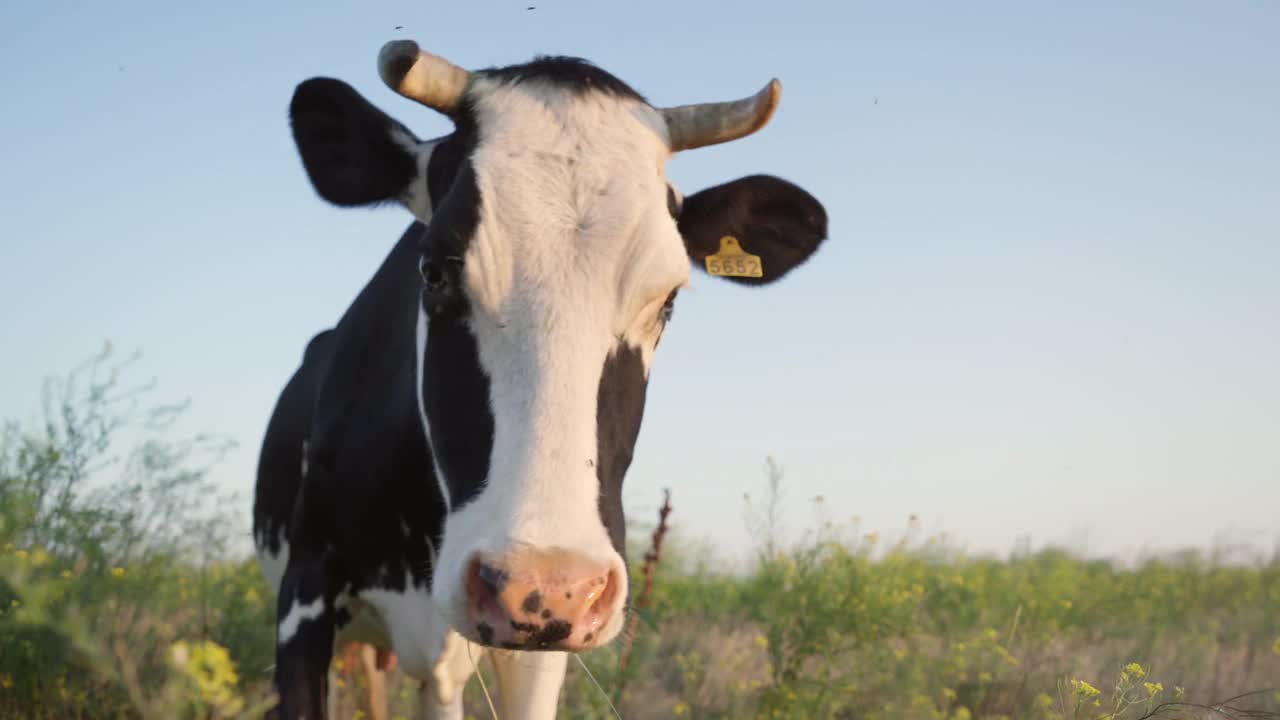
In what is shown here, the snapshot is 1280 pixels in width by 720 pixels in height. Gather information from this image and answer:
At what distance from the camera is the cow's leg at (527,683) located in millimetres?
3994

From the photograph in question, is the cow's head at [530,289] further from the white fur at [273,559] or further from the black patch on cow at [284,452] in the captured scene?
the white fur at [273,559]

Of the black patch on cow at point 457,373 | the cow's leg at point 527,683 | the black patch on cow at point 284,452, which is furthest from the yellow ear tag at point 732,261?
the black patch on cow at point 284,452

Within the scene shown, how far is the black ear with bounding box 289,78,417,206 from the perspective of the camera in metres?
3.72

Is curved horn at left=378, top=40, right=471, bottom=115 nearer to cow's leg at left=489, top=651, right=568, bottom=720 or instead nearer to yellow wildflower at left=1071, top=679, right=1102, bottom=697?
cow's leg at left=489, top=651, right=568, bottom=720

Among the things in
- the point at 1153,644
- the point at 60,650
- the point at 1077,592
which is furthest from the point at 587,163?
the point at 1077,592

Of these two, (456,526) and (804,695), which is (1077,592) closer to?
(804,695)

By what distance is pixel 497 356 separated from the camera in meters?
2.79

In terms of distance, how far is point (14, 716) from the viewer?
442 centimetres

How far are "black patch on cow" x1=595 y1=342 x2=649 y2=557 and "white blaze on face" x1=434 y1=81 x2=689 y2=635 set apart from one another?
5 centimetres

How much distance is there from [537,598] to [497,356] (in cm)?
71

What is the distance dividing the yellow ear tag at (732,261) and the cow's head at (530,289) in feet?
1.27

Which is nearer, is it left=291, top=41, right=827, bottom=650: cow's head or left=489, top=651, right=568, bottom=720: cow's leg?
left=291, top=41, right=827, bottom=650: cow's head

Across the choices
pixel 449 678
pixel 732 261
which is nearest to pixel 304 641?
pixel 449 678

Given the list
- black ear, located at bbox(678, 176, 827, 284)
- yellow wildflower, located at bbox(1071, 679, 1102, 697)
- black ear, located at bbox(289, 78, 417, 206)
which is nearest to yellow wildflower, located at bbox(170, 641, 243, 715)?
yellow wildflower, located at bbox(1071, 679, 1102, 697)
